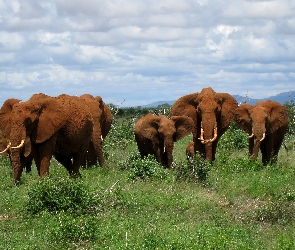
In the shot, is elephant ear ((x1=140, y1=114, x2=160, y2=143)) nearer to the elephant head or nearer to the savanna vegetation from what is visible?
the savanna vegetation

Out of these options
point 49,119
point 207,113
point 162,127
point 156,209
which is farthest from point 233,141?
point 156,209

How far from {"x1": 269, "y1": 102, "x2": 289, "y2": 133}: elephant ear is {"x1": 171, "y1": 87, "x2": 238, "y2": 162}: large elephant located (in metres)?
1.21

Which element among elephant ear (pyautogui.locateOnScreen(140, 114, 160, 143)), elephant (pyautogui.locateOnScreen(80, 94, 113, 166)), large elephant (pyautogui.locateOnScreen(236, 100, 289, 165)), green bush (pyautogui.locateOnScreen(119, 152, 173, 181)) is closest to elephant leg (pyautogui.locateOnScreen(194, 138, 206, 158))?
elephant ear (pyautogui.locateOnScreen(140, 114, 160, 143))

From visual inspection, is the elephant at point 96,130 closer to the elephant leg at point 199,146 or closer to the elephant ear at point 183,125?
the elephant ear at point 183,125

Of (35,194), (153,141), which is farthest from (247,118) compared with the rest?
(35,194)

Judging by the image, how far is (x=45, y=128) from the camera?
1605 cm

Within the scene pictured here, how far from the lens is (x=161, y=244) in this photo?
10273 millimetres

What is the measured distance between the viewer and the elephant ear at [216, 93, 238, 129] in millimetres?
21867

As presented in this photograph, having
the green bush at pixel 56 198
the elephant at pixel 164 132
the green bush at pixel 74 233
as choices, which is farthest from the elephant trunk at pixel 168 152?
the green bush at pixel 74 233

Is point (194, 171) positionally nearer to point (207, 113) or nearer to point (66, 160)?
point (66, 160)

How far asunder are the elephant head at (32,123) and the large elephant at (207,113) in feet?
18.2

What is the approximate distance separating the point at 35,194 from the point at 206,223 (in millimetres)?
3316

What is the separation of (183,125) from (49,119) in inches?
252

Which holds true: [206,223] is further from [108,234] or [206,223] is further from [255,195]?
[255,195]
